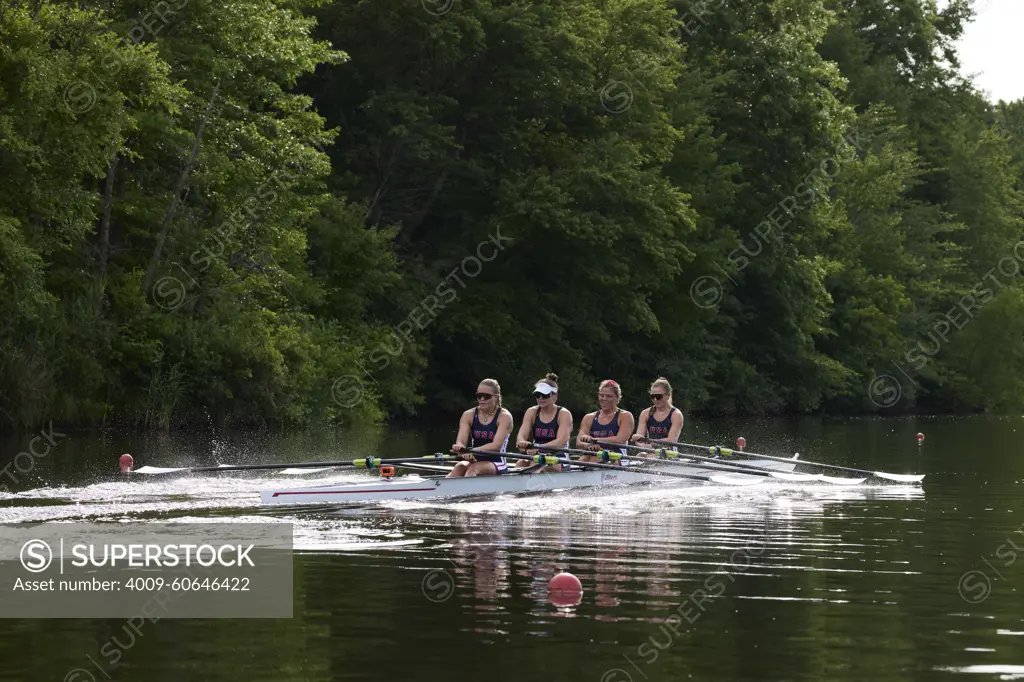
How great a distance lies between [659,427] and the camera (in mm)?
26641

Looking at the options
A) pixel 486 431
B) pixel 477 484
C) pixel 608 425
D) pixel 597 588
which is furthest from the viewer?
pixel 608 425

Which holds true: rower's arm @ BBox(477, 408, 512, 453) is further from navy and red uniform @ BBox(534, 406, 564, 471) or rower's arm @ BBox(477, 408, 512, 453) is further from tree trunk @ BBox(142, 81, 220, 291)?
tree trunk @ BBox(142, 81, 220, 291)

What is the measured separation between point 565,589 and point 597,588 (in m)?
0.53

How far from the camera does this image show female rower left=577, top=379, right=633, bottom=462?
80.5 feet

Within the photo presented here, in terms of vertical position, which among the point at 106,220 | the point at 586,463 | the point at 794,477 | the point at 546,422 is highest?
the point at 106,220

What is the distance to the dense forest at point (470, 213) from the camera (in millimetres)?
34625

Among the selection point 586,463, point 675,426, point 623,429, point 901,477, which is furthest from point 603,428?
point 901,477

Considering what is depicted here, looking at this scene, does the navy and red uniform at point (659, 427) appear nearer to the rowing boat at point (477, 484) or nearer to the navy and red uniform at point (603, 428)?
the rowing boat at point (477, 484)

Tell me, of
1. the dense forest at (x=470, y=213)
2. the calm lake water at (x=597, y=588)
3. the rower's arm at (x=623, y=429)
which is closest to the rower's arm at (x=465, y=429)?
the calm lake water at (x=597, y=588)

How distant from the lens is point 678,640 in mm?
11102

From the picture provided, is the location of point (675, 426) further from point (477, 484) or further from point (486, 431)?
point (477, 484)

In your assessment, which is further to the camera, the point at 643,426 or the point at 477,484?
the point at 643,426

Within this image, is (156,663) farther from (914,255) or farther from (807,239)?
(914,255)

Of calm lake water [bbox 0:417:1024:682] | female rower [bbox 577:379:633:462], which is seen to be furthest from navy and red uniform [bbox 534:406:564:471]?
calm lake water [bbox 0:417:1024:682]
